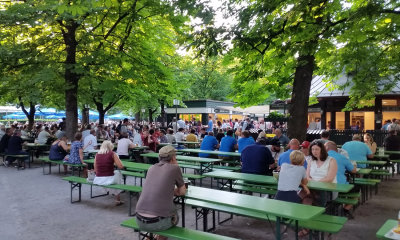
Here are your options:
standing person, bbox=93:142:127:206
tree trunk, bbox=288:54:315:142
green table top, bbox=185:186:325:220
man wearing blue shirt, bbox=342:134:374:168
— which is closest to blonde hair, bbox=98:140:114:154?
standing person, bbox=93:142:127:206

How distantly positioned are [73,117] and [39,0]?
4.65 m

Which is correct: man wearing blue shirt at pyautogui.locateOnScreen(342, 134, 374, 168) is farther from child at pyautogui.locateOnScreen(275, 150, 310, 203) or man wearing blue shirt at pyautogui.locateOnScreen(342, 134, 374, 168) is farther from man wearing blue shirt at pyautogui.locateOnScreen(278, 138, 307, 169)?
child at pyautogui.locateOnScreen(275, 150, 310, 203)

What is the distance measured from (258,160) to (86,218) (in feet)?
12.3

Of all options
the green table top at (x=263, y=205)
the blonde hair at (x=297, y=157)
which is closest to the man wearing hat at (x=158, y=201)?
the green table top at (x=263, y=205)

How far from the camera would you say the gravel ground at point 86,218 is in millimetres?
5824

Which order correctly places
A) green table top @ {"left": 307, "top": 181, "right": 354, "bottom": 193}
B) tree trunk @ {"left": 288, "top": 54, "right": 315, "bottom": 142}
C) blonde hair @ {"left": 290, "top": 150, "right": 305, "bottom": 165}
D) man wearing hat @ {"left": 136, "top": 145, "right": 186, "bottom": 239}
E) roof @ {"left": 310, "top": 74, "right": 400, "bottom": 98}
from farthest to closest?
roof @ {"left": 310, "top": 74, "right": 400, "bottom": 98} → tree trunk @ {"left": 288, "top": 54, "right": 315, "bottom": 142} → green table top @ {"left": 307, "top": 181, "right": 354, "bottom": 193} → blonde hair @ {"left": 290, "top": 150, "right": 305, "bottom": 165} → man wearing hat @ {"left": 136, "top": 145, "right": 186, "bottom": 239}

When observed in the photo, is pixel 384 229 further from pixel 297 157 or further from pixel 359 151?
pixel 359 151

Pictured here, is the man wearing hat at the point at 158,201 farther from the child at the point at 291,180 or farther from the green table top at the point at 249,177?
the green table top at the point at 249,177

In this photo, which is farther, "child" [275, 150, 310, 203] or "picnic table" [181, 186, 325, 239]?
"child" [275, 150, 310, 203]

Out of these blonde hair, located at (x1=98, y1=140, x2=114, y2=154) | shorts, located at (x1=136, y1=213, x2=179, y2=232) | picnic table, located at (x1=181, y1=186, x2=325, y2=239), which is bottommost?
shorts, located at (x1=136, y1=213, x2=179, y2=232)

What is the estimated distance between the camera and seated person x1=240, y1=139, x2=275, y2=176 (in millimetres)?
7156

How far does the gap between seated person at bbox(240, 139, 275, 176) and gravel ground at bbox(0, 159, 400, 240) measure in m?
1.05

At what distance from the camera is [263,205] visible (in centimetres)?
432

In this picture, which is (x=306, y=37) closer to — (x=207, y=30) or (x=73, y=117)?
(x=207, y=30)
